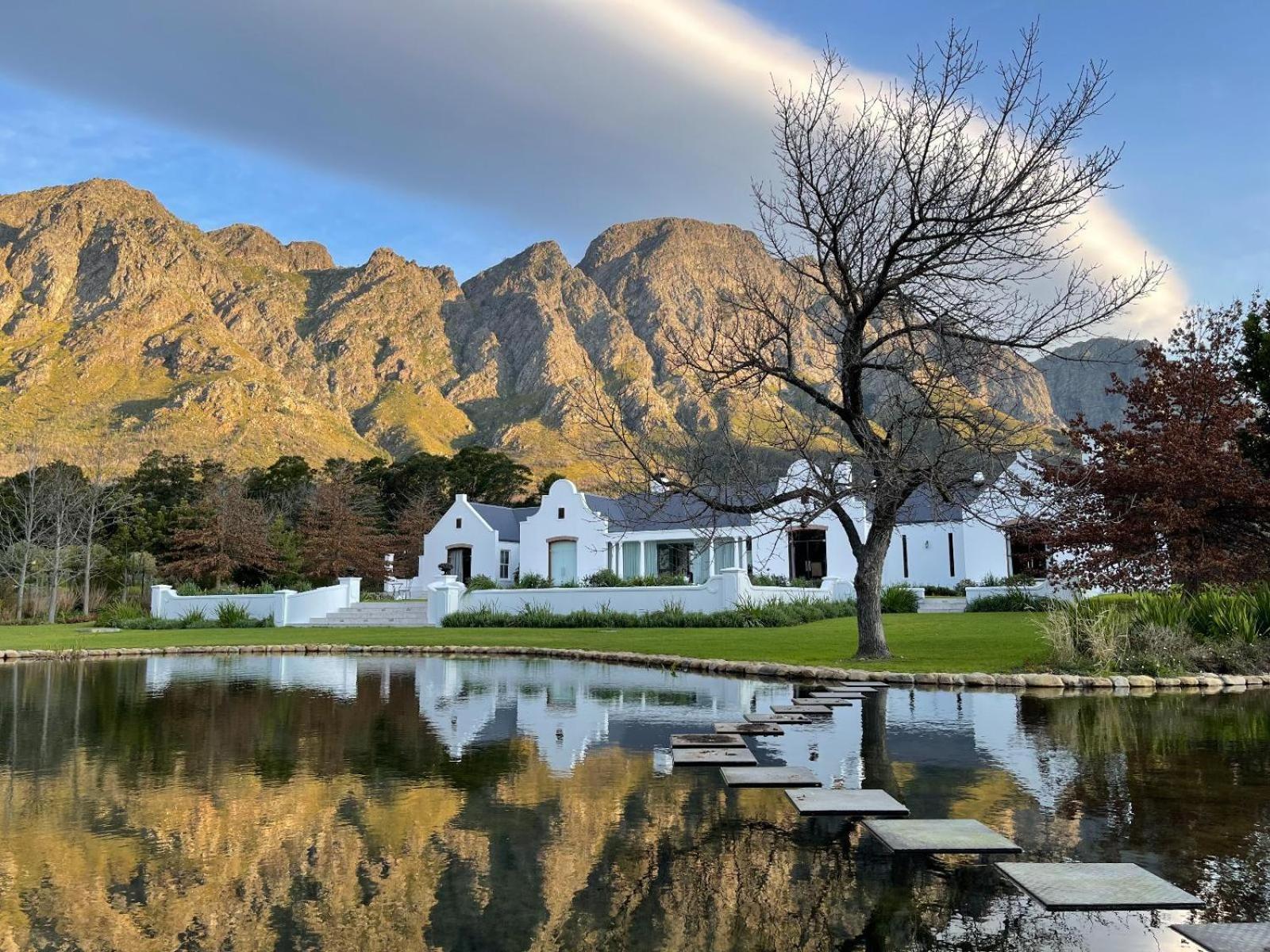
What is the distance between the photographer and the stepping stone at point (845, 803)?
4965 millimetres

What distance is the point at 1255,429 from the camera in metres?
20.6

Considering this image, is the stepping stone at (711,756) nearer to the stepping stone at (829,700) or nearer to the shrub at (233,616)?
the stepping stone at (829,700)

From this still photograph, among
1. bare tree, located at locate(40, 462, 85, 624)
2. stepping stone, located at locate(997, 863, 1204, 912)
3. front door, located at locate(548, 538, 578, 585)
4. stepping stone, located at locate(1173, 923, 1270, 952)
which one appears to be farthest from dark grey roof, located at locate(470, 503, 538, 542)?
stepping stone, located at locate(1173, 923, 1270, 952)

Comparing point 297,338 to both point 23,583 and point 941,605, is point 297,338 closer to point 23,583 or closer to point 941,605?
point 23,583

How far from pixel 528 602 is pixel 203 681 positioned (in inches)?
518

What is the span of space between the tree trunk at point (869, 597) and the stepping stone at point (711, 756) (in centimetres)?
736

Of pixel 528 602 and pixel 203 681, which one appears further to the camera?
pixel 528 602

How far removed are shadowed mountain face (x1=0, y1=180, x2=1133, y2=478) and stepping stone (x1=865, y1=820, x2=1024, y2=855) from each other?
57.1m

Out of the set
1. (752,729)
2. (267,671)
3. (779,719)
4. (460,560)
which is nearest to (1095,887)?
(752,729)

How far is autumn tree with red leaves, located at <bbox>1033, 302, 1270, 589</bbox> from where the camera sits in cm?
1397

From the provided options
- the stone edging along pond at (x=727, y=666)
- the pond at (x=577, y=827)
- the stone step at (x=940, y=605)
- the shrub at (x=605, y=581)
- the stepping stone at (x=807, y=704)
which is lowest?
the pond at (x=577, y=827)

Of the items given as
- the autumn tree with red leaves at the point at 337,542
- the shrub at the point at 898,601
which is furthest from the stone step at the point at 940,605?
the autumn tree with red leaves at the point at 337,542

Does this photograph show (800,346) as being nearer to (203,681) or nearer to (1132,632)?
(1132,632)

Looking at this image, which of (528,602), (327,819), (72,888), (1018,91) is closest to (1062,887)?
(327,819)
